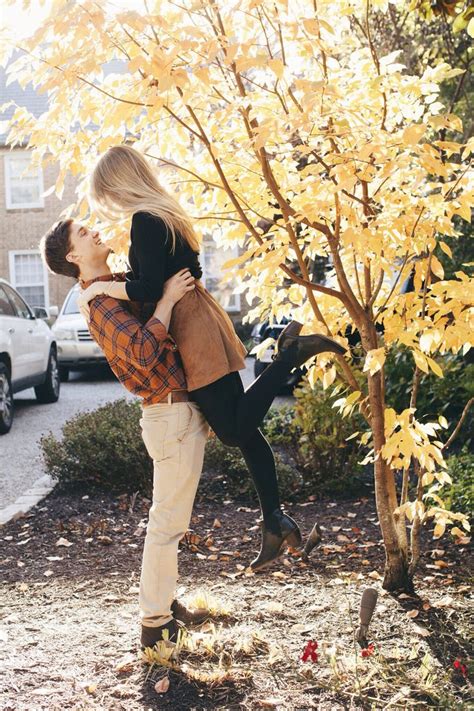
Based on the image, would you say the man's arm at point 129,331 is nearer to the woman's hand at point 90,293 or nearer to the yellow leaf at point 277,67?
the woman's hand at point 90,293

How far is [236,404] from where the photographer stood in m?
3.25

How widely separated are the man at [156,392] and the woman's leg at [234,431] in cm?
10

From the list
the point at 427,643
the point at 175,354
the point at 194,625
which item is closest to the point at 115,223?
the point at 175,354

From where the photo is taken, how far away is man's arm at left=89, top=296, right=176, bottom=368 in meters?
3.06

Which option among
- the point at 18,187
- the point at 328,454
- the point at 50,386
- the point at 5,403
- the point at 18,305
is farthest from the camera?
the point at 18,187

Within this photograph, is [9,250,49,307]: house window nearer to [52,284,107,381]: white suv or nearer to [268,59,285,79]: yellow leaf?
[52,284,107,381]: white suv

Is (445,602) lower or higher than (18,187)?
lower

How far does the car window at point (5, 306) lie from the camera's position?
1098 centimetres

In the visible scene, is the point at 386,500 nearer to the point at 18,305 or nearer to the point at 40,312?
the point at 18,305

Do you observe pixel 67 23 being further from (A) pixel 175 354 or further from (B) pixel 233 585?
(B) pixel 233 585

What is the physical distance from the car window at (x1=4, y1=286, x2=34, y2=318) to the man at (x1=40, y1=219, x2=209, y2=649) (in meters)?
8.34

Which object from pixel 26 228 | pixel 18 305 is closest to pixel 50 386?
pixel 18 305

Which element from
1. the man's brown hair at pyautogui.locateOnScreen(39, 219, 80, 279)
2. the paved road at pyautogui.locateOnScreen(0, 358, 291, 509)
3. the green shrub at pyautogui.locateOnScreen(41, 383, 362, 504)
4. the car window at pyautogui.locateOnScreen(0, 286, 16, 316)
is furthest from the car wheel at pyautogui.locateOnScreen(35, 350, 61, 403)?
the man's brown hair at pyautogui.locateOnScreen(39, 219, 80, 279)

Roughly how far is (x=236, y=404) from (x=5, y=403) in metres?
7.54
